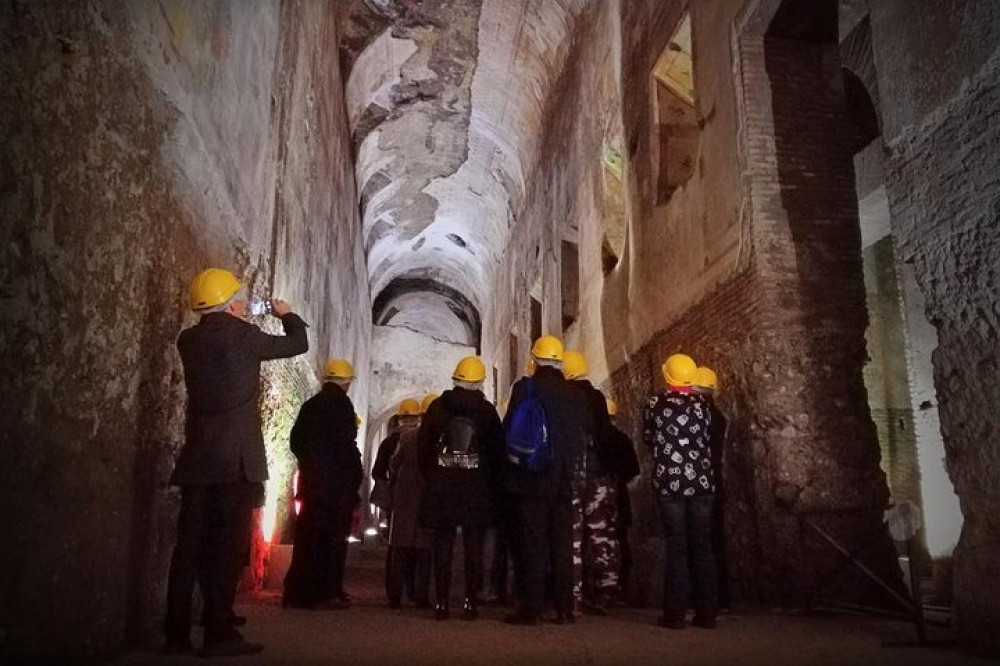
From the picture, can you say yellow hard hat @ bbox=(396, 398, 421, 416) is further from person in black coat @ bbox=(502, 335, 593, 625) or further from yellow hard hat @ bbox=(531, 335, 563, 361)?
person in black coat @ bbox=(502, 335, 593, 625)

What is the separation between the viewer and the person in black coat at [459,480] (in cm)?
444

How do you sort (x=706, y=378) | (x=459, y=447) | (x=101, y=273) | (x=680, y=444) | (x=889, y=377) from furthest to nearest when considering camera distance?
1. (x=889, y=377)
2. (x=706, y=378)
3. (x=459, y=447)
4. (x=680, y=444)
5. (x=101, y=273)

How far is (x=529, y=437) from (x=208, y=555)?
177 centimetres

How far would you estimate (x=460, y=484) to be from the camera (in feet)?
14.7

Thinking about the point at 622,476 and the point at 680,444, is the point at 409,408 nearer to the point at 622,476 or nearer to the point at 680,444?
the point at 622,476

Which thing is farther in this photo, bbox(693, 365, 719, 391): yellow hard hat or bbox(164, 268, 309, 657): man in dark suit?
bbox(693, 365, 719, 391): yellow hard hat

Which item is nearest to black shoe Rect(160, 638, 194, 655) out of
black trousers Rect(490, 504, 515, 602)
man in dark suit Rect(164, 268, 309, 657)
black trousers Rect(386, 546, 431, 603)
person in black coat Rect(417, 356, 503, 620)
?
man in dark suit Rect(164, 268, 309, 657)

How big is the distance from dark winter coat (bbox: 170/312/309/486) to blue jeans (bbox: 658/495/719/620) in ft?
7.27

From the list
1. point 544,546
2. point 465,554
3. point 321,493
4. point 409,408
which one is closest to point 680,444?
point 544,546

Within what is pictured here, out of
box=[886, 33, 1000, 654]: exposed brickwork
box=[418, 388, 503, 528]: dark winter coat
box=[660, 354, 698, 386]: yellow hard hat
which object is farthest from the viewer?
box=[660, 354, 698, 386]: yellow hard hat

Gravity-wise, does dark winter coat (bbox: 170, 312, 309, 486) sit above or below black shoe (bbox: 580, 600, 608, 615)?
above

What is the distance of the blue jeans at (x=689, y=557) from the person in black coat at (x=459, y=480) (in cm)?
107

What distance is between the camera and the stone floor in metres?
3.06

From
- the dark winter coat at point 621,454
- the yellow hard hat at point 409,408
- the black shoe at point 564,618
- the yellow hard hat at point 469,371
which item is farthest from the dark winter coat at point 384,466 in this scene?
the black shoe at point 564,618
